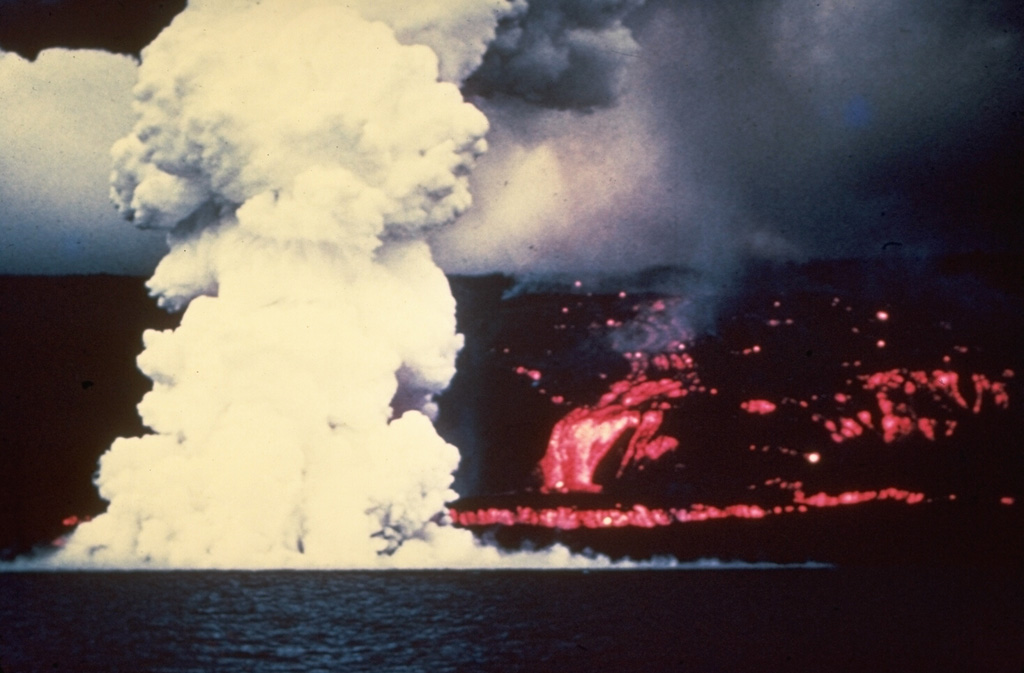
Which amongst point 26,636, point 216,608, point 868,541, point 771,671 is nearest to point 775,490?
point 868,541

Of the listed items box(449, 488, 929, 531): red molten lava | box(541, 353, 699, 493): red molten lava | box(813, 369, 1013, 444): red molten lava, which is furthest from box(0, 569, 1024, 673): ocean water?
box(813, 369, 1013, 444): red molten lava

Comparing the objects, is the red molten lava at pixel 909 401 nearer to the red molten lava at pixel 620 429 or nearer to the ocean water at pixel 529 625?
the red molten lava at pixel 620 429

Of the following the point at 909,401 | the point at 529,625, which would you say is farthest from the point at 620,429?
the point at 909,401

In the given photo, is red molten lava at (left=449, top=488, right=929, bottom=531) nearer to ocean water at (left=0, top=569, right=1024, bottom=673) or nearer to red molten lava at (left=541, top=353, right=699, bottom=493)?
red molten lava at (left=541, top=353, right=699, bottom=493)

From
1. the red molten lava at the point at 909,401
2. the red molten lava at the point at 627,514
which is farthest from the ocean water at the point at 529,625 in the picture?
the red molten lava at the point at 909,401

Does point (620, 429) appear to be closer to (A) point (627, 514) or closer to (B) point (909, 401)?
(A) point (627, 514)

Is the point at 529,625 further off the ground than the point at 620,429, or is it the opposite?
the point at 620,429

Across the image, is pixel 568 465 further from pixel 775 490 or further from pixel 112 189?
pixel 112 189
